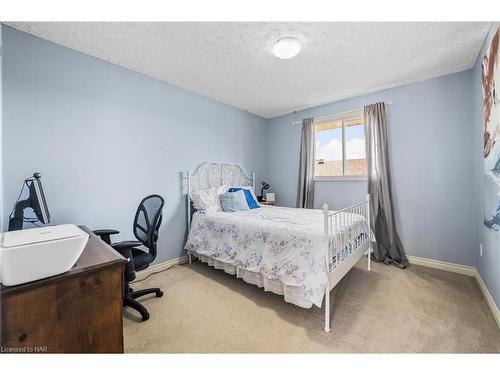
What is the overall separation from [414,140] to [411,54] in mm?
1145

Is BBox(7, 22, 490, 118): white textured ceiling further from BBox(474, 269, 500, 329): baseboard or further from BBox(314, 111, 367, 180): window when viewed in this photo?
BBox(474, 269, 500, 329): baseboard

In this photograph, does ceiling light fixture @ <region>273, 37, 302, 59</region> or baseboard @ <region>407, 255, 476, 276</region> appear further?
baseboard @ <region>407, 255, 476, 276</region>

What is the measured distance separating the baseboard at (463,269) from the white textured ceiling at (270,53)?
237cm

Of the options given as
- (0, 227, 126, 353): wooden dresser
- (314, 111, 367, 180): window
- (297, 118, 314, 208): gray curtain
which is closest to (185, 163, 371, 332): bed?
(314, 111, 367, 180): window

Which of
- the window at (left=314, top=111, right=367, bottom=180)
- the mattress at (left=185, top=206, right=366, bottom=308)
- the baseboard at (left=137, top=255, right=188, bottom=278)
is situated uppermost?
the window at (left=314, top=111, right=367, bottom=180)

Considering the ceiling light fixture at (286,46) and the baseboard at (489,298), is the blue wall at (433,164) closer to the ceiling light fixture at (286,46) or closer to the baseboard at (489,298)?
the baseboard at (489,298)

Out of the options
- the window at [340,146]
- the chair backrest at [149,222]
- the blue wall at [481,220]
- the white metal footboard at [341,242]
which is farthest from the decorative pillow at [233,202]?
the blue wall at [481,220]

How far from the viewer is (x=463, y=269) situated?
257 centimetres

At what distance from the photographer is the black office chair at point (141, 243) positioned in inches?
67.8

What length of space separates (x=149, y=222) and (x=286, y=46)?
6.87 ft

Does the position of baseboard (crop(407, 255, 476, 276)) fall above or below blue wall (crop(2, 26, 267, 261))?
below

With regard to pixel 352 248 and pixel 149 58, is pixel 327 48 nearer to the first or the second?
pixel 149 58

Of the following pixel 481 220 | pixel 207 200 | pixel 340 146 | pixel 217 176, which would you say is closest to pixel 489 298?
pixel 481 220

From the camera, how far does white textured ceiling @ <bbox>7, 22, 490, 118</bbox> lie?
1.81 meters
